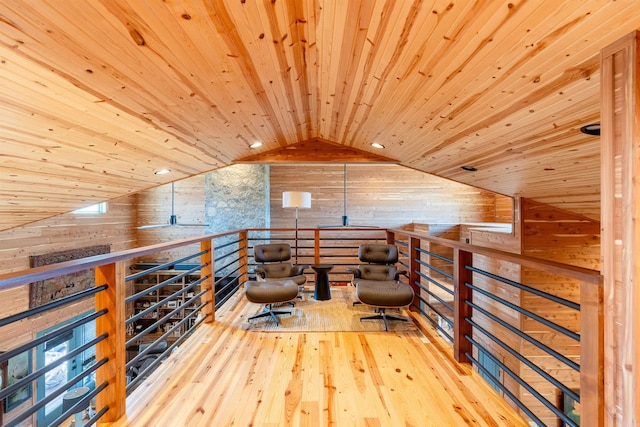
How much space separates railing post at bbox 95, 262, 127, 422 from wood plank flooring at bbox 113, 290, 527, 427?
138mm

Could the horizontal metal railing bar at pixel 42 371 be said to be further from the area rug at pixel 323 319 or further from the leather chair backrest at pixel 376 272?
the leather chair backrest at pixel 376 272

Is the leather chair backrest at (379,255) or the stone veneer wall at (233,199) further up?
the stone veneer wall at (233,199)

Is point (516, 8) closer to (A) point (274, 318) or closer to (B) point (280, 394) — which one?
(B) point (280, 394)

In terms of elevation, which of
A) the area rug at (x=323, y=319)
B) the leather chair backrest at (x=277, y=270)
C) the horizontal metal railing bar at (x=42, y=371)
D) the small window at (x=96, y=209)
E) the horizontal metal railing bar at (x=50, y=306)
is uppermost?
the small window at (x=96, y=209)

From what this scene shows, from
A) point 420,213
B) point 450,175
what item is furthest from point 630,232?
point 420,213

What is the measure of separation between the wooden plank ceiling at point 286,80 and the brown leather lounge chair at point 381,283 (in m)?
1.49

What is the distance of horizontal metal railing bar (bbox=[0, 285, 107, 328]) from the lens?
110 centimetres

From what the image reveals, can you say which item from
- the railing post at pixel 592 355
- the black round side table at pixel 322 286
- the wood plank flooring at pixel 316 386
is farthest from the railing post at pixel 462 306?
the black round side table at pixel 322 286

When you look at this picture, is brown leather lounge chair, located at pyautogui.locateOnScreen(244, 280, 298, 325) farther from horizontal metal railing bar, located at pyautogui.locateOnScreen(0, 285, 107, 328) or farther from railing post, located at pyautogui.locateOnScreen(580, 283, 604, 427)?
railing post, located at pyautogui.locateOnScreen(580, 283, 604, 427)

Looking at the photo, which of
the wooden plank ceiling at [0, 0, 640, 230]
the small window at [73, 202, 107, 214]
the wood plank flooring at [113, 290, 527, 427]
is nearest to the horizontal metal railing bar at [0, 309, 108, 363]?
the wood plank flooring at [113, 290, 527, 427]

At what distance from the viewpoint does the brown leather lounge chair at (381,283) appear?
3064mm

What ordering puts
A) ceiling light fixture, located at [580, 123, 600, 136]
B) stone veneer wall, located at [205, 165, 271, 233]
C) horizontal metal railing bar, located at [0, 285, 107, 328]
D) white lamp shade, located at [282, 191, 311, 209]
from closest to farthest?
horizontal metal railing bar, located at [0, 285, 107, 328] < ceiling light fixture, located at [580, 123, 600, 136] < white lamp shade, located at [282, 191, 311, 209] < stone veneer wall, located at [205, 165, 271, 233]

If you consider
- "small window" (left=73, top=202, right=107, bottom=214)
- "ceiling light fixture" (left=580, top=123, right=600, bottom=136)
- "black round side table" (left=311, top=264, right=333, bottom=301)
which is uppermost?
"ceiling light fixture" (left=580, top=123, right=600, bottom=136)

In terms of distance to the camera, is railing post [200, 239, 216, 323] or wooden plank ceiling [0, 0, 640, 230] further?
railing post [200, 239, 216, 323]
